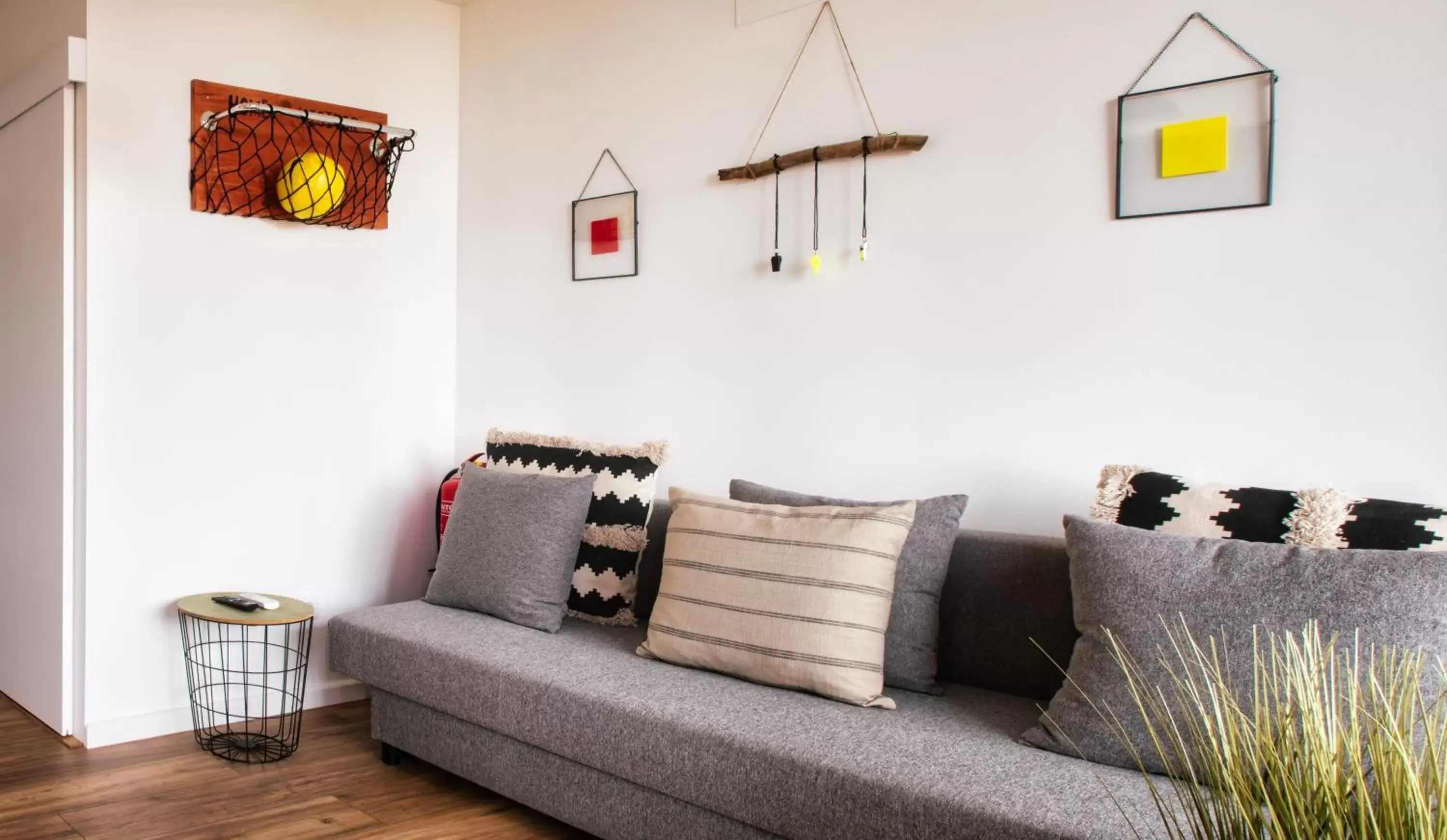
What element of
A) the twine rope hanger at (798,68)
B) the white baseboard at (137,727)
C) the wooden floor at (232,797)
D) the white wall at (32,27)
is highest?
the white wall at (32,27)

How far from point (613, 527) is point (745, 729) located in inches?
42.4

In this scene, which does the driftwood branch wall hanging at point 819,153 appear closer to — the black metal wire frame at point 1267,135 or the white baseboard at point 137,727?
the black metal wire frame at point 1267,135

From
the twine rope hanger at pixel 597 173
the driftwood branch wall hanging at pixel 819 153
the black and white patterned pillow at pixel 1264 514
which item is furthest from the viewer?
the twine rope hanger at pixel 597 173

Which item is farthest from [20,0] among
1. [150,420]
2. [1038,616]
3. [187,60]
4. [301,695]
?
[1038,616]

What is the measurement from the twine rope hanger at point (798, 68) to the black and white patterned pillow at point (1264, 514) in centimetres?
115

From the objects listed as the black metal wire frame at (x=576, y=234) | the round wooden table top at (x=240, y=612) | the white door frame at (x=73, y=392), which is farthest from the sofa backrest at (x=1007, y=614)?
the white door frame at (x=73, y=392)

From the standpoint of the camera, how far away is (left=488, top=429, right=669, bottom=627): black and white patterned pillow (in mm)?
3010

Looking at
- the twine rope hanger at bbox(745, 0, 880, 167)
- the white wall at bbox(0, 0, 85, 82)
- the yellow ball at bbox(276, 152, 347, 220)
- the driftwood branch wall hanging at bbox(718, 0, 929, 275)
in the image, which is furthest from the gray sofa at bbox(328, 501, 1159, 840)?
the white wall at bbox(0, 0, 85, 82)

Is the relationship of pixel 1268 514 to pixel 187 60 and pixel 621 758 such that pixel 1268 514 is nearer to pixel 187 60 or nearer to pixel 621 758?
pixel 621 758

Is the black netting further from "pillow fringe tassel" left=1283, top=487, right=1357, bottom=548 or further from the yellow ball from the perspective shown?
"pillow fringe tassel" left=1283, top=487, right=1357, bottom=548

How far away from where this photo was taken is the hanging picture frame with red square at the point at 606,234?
3459 millimetres

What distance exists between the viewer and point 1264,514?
6.68 feet

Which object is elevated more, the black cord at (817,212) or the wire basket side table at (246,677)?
the black cord at (817,212)

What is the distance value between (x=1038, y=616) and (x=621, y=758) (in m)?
0.94
